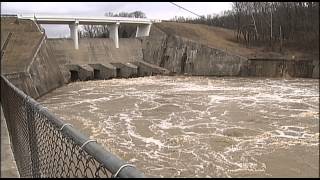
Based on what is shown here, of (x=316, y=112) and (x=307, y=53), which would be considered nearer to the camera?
(x=316, y=112)

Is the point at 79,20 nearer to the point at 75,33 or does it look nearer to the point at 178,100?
the point at 75,33

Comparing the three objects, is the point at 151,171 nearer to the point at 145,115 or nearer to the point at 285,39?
the point at 145,115

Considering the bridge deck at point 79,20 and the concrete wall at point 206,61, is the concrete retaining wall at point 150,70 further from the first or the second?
the bridge deck at point 79,20

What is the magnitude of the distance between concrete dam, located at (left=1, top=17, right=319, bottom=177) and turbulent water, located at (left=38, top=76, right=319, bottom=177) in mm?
39

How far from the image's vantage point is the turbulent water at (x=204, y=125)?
1265 cm

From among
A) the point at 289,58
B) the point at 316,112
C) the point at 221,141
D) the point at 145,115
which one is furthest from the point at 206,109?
the point at 289,58

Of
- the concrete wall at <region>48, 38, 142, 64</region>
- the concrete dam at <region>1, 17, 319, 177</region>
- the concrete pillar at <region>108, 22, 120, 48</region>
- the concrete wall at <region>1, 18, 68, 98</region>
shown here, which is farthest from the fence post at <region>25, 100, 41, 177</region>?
the concrete pillar at <region>108, 22, 120, 48</region>

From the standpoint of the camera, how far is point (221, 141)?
15469mm

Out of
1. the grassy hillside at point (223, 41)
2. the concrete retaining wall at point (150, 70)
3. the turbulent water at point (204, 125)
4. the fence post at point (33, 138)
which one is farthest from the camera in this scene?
the concrete retaining wall at point (150, 70)

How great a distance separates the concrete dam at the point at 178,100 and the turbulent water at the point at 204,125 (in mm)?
39

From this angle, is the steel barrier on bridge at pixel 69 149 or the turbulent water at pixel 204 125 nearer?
the steel barrier on bridge at pixel 69 149

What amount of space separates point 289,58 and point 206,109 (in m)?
21.5

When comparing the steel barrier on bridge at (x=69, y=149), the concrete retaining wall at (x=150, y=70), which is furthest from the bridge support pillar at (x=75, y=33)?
the steel barrier on bridge at (x=69, y=149)

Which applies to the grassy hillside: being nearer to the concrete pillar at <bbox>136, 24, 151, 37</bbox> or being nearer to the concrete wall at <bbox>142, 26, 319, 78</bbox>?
the concrete wall at <bbox>142, 26, 319, 78</bbox>
